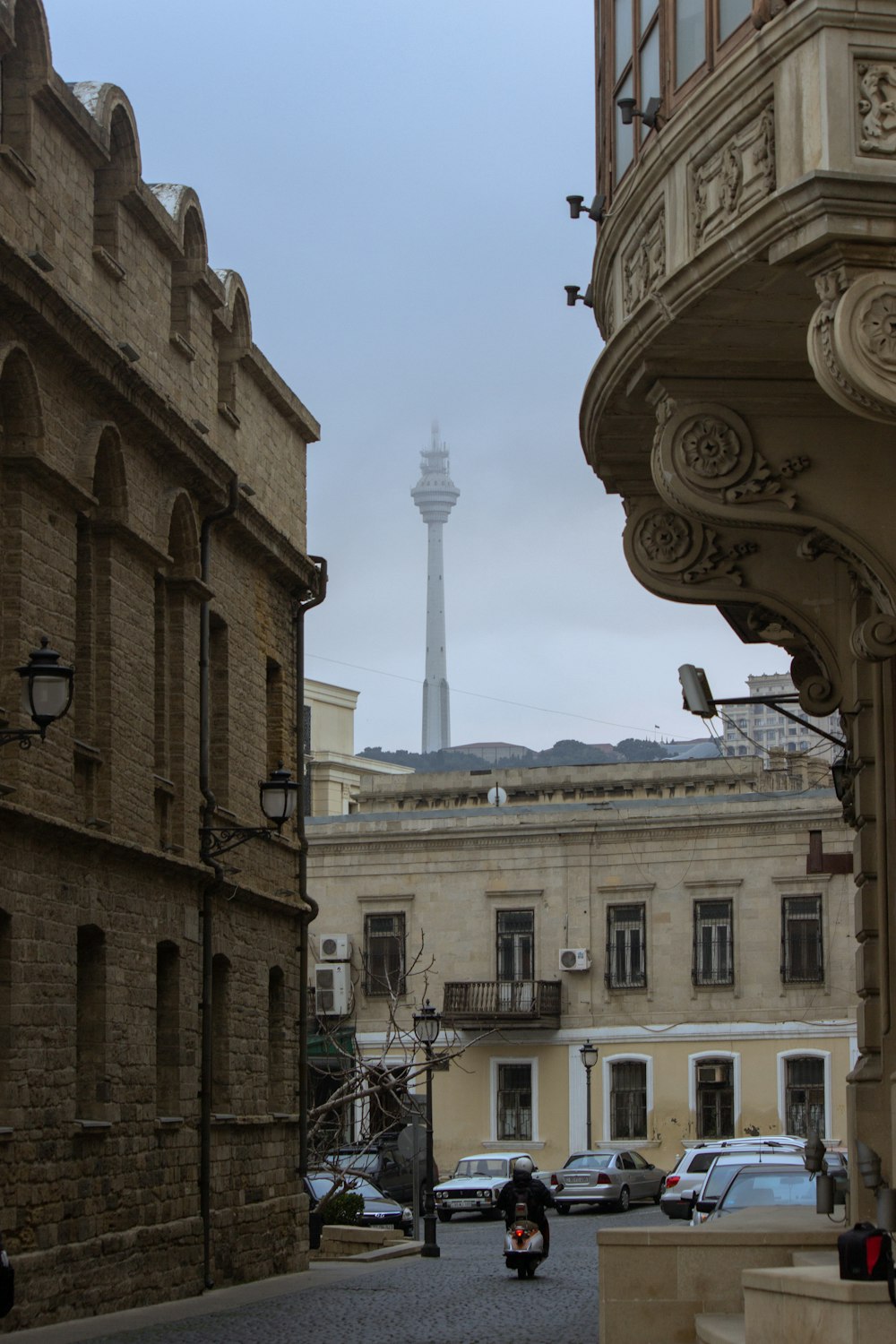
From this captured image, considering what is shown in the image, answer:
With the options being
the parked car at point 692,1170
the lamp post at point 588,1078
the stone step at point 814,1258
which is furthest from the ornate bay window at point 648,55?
the lamp post at point 588,1078

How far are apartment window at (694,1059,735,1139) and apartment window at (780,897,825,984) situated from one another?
2.74 meters

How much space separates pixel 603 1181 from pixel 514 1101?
877 centimetres

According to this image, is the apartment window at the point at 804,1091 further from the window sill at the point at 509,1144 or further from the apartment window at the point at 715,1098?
the window sill at the point at 509,1144

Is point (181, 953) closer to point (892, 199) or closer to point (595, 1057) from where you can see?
point (892, 199)

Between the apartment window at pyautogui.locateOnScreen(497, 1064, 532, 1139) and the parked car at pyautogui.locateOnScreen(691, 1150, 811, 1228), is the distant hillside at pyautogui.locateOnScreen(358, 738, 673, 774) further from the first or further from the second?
the parked car at pyautogui.locateOnScreen(691, 1150, 811, 1228)

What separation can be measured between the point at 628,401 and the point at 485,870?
42.2 meters

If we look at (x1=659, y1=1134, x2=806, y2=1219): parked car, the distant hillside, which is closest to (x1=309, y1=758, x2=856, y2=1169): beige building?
(x1=659, y1=1134, x2=806, y2=1219): parked car

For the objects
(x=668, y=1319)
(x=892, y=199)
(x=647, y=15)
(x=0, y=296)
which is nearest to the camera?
(x=892, y=199)

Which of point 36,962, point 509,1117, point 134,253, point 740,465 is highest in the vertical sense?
point 134,253

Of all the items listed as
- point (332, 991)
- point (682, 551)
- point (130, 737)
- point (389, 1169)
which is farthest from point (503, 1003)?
point (682, 551)

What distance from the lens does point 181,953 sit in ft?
74.2

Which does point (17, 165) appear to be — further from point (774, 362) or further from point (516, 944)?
point (516, 944)

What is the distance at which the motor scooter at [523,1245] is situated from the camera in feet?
83.9

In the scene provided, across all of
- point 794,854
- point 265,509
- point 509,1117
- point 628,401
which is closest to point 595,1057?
point 509,1117
